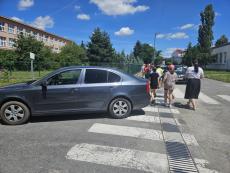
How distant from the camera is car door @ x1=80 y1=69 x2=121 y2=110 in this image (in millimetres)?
7539

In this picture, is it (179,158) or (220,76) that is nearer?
(179,158)

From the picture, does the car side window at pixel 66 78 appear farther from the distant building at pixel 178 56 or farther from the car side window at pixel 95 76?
the distant building at pixel 178 56

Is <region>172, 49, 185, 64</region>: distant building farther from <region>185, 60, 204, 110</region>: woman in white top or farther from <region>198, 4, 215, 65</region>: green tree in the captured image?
<region>185, 60, 204, 110</region>: woman in white top

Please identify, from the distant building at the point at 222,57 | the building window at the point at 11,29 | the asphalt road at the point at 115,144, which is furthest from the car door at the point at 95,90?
the distant building at the point at 222,57

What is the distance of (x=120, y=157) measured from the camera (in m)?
4.82

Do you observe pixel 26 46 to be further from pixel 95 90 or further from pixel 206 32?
pixel 206 32

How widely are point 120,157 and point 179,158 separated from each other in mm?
1075

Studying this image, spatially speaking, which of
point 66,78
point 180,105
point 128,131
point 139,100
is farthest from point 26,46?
point 128,131

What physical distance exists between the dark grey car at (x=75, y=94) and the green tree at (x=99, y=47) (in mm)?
52509

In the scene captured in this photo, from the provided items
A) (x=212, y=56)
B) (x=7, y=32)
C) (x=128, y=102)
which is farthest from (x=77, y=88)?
(x=212, y=56)

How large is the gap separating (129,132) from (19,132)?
8.53ft

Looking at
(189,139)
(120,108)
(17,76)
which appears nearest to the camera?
(189,139)

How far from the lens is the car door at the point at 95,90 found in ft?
24.7

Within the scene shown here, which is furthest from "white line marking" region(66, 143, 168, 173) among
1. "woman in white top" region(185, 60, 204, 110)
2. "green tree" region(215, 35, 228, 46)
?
"green tree" region(215, 35, 228, 46)
